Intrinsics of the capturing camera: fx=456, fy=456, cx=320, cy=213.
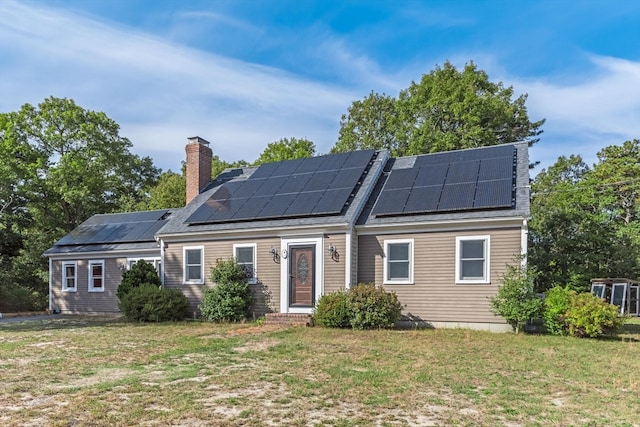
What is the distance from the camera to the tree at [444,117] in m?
28.7

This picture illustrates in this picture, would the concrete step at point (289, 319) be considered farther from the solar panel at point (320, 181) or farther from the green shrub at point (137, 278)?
the green shrub at point (137, 278)

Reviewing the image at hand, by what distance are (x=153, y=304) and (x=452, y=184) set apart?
1037 cm

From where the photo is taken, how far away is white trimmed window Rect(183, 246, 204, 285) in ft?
52.1

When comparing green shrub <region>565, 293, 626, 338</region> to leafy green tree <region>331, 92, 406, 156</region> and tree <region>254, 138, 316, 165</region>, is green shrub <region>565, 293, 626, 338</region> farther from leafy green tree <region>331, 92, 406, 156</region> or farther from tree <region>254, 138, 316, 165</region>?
tree <region>254, 138, 316, 165</region>

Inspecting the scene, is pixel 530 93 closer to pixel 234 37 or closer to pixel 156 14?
pixel 234 37

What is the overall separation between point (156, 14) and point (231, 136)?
13.9m

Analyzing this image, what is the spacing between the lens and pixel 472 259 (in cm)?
1267

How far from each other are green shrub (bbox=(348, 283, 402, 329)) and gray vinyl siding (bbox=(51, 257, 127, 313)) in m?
10.9

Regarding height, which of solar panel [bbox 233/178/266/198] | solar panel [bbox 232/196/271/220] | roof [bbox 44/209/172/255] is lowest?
roof [bbox 44/209/172/255]

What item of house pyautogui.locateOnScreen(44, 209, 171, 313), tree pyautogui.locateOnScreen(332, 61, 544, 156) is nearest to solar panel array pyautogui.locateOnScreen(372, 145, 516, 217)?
house pyautogui.locateOnScreen(44, 209, 171, 313)

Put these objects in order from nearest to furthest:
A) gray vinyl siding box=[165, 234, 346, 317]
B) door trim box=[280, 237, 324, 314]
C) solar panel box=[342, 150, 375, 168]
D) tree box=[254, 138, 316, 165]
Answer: gray vinyl siding box=[165, 234, 346, 317] < door trim box=[280, 237, 324, 314] < solar panel box=[342, 150, 375, 168] < tree box=[254, 138, 316, 165]

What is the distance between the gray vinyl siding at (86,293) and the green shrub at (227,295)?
5938 mm

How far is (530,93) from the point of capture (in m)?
31.4

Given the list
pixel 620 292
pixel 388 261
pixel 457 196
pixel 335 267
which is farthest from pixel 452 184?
pixel 620 292
